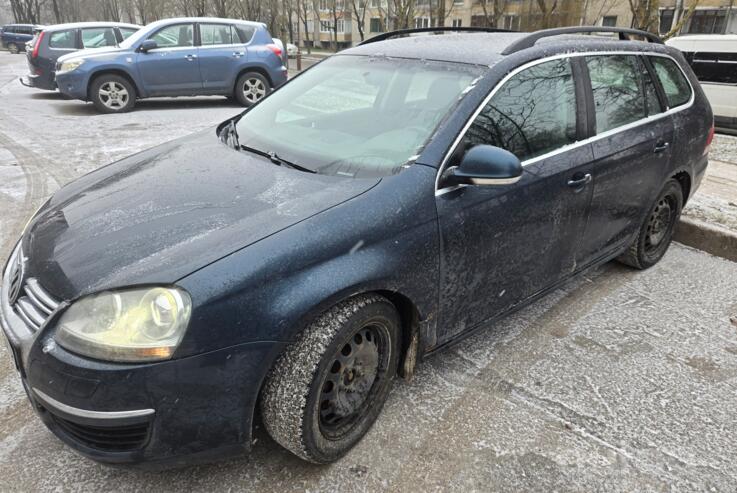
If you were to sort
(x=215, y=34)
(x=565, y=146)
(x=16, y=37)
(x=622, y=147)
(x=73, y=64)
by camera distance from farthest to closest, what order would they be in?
(x=16, y=37)
(x=215, y=34)
(x=73, y=64)
(x=622, y=147)
(x=565, y=146)

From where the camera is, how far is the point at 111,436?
1.78m

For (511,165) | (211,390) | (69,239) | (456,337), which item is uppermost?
(511,165)

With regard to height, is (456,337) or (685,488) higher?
(456,337)

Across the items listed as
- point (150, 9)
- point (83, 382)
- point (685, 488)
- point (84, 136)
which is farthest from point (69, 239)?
point (150, 9)

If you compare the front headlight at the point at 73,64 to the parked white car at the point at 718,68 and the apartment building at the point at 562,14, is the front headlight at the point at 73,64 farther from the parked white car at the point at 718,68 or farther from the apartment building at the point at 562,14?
the apartment building at the point at 562,14

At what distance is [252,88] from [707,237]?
9.05 metres

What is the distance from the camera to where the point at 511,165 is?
225 centimetres

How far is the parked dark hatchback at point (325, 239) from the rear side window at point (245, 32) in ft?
27.6

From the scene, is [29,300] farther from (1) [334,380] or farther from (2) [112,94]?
(2) [112,94]

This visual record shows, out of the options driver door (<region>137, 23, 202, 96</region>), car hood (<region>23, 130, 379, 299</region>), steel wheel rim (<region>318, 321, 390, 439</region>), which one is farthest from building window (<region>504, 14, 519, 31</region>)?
steel wheel rim (<region>318, 321, 390, 439</region>)

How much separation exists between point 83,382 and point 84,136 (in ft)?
24.1

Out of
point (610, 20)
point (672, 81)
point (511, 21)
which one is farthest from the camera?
point (511, 21)

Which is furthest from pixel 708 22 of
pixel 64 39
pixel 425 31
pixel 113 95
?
pixel 425 31

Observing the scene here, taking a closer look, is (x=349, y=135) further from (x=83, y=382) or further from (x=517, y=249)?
(x=83, y=382)
